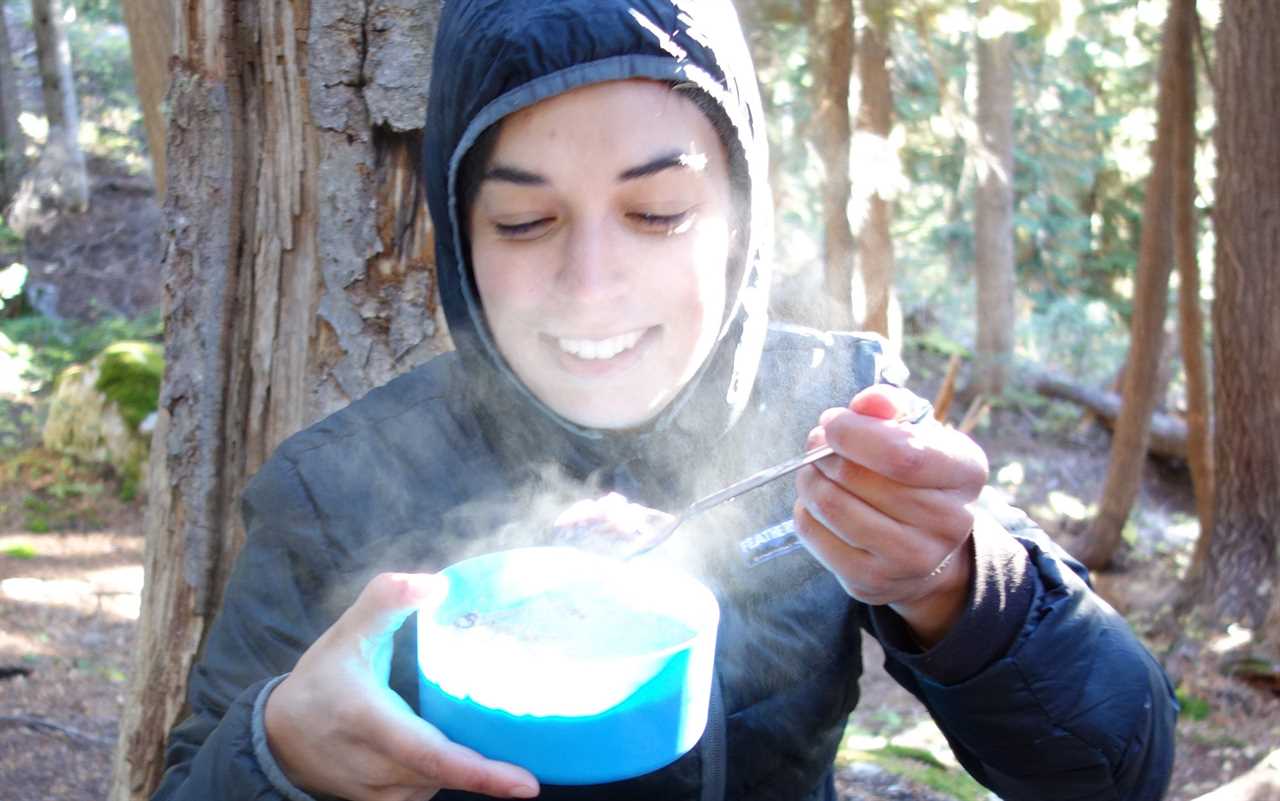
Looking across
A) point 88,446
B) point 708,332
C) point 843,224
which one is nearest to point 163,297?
point 708,332

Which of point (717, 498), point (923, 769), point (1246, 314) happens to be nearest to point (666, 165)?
point (717, 498)

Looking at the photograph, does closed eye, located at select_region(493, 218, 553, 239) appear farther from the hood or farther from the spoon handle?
the spoon handle

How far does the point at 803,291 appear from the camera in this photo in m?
6.36

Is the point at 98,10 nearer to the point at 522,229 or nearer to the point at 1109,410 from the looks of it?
the point at 1109,410

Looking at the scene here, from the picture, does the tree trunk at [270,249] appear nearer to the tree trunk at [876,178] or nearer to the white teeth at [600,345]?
the white teeth at [600,345]

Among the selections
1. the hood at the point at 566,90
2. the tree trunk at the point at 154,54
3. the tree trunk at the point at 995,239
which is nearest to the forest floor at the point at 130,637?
the tree trunk at the point at 995,239

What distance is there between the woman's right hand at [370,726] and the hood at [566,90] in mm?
603

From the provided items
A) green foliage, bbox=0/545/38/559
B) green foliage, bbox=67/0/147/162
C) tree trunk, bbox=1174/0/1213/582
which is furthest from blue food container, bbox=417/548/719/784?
green foliage, bbox=67/0/147/162

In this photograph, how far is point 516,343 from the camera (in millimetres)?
1625

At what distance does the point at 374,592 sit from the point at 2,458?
918 cm

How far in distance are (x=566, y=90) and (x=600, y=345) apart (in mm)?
335

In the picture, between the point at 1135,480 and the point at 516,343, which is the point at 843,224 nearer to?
the point at 1135,480

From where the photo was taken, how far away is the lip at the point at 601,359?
62.6 inches

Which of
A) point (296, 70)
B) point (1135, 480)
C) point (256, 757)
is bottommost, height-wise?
point (1135, 480)
